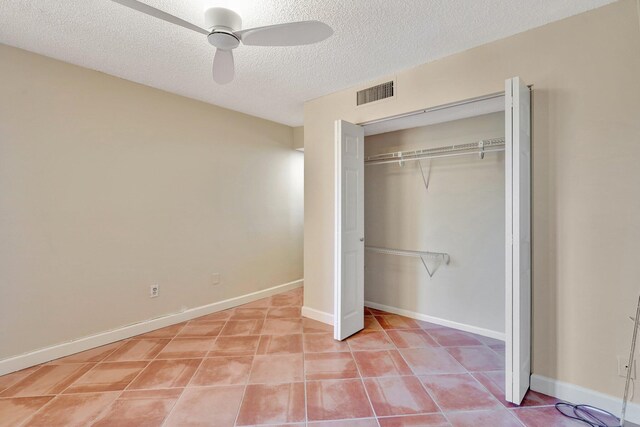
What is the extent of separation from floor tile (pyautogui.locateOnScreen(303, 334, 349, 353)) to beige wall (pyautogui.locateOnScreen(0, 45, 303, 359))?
146 centimetres

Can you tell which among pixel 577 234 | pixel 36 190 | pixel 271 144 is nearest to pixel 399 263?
pixel 577 234

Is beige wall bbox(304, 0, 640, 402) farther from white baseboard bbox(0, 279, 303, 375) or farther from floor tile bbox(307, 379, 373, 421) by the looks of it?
white baseboard bbox(0, 279, 303, 375)

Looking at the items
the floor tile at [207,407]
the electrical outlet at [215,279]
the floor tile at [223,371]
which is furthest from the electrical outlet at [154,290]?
the floor tile at [207,407]

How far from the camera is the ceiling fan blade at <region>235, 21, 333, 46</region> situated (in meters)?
1.53

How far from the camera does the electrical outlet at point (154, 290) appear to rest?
311 cm

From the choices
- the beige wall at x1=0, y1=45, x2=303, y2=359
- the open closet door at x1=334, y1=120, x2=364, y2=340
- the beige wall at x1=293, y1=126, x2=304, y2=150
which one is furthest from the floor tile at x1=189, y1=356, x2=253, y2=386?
the beige wall at x1=293, y1=126, x2=304, y2=150

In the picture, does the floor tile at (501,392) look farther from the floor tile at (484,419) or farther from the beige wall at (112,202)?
the beige wall at (112,202)

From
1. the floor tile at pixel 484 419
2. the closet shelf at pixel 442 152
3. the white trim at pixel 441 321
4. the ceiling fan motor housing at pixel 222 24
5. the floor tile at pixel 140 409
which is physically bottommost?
the floor tile at pixel 484 419

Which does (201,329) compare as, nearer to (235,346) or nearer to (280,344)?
(235,346)

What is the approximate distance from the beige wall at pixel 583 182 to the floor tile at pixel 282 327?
7.00 feet

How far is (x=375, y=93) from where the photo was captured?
2.88m

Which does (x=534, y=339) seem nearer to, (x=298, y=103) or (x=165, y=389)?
(x=165, y=389)

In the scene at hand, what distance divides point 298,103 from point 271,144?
3.17ft

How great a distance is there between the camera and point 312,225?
137 inches
